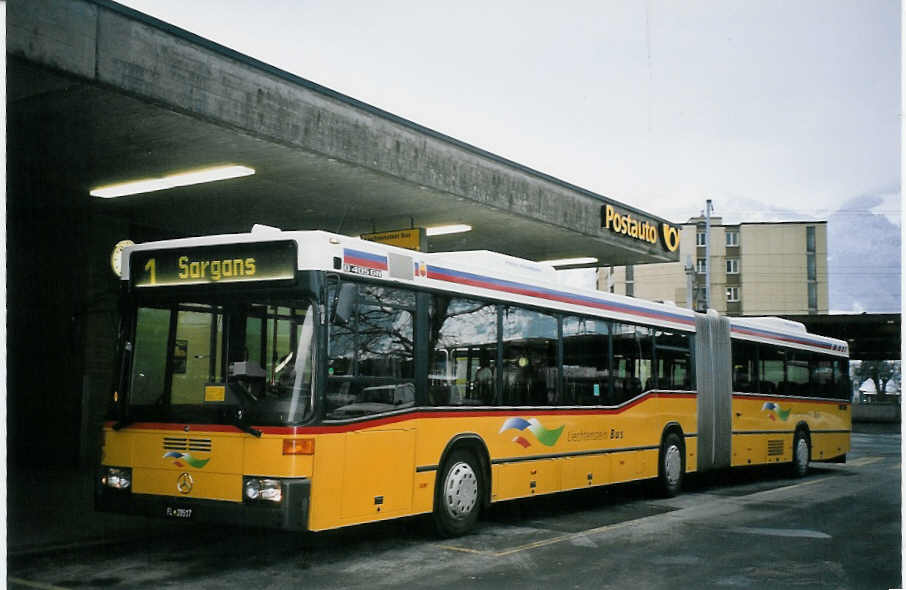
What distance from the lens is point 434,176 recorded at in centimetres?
1444

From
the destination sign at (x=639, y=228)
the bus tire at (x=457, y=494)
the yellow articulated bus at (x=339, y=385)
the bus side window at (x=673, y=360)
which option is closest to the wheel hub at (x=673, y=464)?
the bus side window at (x=673, y=360)

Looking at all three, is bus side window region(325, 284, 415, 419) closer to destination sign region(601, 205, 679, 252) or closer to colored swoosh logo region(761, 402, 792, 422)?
destination sign region(601, 205, 679, 252)

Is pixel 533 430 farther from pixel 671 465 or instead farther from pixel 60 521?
pixel 60 521

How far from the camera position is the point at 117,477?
29.0ft

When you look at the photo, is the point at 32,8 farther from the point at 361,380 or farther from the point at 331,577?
the point at 331,577

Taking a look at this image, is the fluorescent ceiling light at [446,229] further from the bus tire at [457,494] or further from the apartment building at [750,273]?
the apartment building at [750,273]

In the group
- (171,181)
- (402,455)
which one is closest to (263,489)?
(402,455)

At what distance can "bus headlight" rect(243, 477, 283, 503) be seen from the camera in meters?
7.99

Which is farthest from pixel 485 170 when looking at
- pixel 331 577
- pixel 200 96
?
pixel 331 577

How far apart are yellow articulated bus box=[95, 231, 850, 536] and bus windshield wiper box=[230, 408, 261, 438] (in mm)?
15

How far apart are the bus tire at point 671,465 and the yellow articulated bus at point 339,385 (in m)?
2.14

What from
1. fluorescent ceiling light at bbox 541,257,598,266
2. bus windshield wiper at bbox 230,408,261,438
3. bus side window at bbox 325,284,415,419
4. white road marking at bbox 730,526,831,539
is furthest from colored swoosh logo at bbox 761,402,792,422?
bus windshield wiper at bbox 230,408,261,438

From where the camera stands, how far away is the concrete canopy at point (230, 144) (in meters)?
9.35

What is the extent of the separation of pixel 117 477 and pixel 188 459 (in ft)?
3.04
